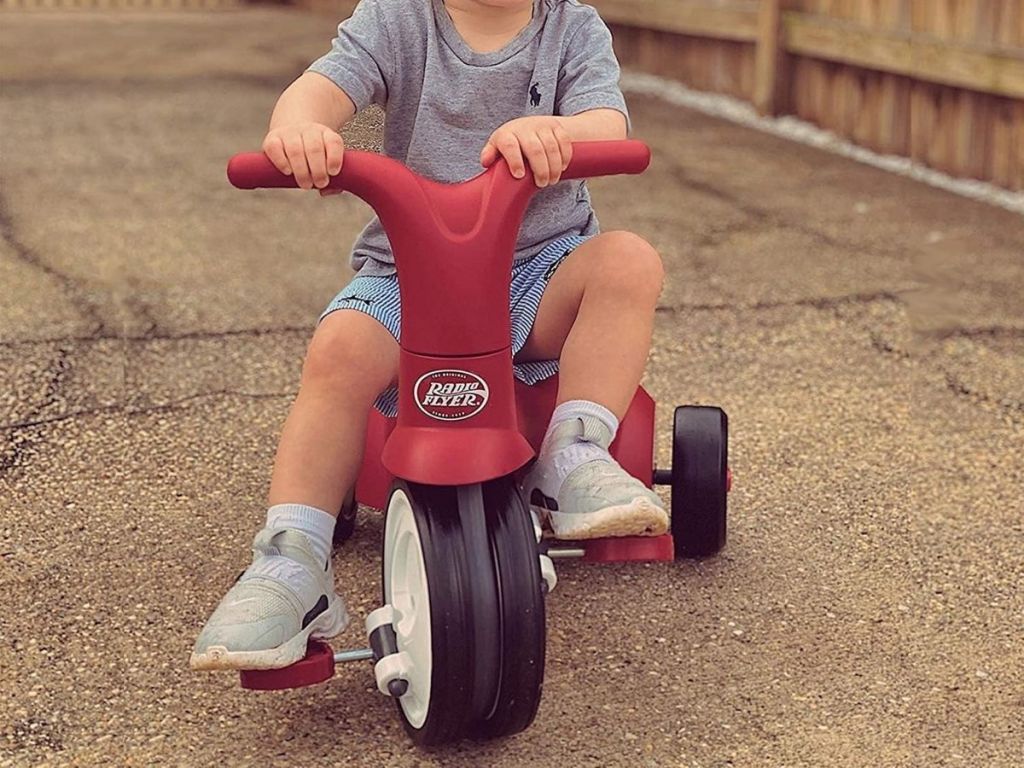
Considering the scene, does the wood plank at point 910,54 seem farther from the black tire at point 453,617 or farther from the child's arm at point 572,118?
the black tire at point 453,617

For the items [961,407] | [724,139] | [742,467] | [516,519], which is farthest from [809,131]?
[516,519]

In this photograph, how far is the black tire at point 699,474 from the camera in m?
2.33

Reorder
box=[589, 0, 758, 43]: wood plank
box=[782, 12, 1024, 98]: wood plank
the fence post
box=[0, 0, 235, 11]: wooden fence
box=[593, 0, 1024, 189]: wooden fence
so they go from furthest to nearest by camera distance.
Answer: box=[0, 0, 235, 11]: wooden fence, box=[589, 0, 758, 43]: wood plank, the fence post, box=[593, 0, 1024, 189]: wooden fence, box=[782, 12, 1024, 98]: wood plank

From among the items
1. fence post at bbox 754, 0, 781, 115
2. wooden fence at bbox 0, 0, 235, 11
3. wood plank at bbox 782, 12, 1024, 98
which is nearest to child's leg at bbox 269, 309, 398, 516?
wood plank at bbox 782, 12, 1024, 98

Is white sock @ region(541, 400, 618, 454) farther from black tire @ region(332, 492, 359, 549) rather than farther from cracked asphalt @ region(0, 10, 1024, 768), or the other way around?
black tire @ region(332, 492, 359, 549)

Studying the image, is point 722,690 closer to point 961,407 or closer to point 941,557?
point 941,557

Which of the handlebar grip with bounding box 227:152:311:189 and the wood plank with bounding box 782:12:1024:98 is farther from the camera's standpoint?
the wood plank with bounding box 782:12:1024:98

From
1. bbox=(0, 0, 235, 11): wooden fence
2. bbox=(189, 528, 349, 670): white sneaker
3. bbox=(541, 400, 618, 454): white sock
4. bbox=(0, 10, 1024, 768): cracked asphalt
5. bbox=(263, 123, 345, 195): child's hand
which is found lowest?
bbox=(0, 0, 235, 11): wooden fence

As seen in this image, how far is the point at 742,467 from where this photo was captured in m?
2.89

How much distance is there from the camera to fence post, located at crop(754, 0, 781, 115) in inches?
250

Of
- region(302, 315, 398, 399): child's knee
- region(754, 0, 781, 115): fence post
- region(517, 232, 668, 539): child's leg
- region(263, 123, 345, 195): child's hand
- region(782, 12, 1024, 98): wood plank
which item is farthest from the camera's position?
region(754, 0, 781, 115): fence post

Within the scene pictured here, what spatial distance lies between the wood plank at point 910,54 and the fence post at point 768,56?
42 millimetres

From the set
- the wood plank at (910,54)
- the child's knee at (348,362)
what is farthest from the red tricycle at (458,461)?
the wood plank at (910,54)

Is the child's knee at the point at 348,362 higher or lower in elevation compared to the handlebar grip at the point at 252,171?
lower
